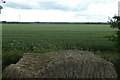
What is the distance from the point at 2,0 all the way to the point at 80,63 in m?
2.67

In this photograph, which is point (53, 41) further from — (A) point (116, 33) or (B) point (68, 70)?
(B) point (68, 70)

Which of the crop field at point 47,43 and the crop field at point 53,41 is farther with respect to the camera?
the crop field at point 53,41

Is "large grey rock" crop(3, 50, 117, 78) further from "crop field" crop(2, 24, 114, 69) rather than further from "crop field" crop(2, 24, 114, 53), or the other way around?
"crop field" crop(2, 24, 114, 53)

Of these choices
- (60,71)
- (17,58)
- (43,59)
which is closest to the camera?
(60,71)

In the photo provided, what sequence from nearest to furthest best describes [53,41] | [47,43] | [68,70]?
[68,70]
[47,43]
[53,41]

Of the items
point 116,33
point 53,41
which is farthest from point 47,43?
point 116,33

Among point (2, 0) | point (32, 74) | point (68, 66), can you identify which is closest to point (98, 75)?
point (68, 66)

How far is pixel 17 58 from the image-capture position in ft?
38.6

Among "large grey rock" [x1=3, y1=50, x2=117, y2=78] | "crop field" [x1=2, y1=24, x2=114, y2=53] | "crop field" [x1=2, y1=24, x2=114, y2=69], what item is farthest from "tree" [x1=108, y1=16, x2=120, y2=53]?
"crop field" [x1=2, y1=24, x2=114, y2=53]

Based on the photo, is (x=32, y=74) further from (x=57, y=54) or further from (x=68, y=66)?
(x=57, y=54)

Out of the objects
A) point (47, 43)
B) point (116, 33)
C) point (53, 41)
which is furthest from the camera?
point (53, 41)

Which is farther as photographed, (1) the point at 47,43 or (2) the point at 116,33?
(1) the point at 47,43

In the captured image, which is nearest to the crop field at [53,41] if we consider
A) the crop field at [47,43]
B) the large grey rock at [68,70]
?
the crop field at [47,43]

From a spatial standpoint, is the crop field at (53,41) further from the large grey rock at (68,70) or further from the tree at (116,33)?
the large grey rock at (68,70)
